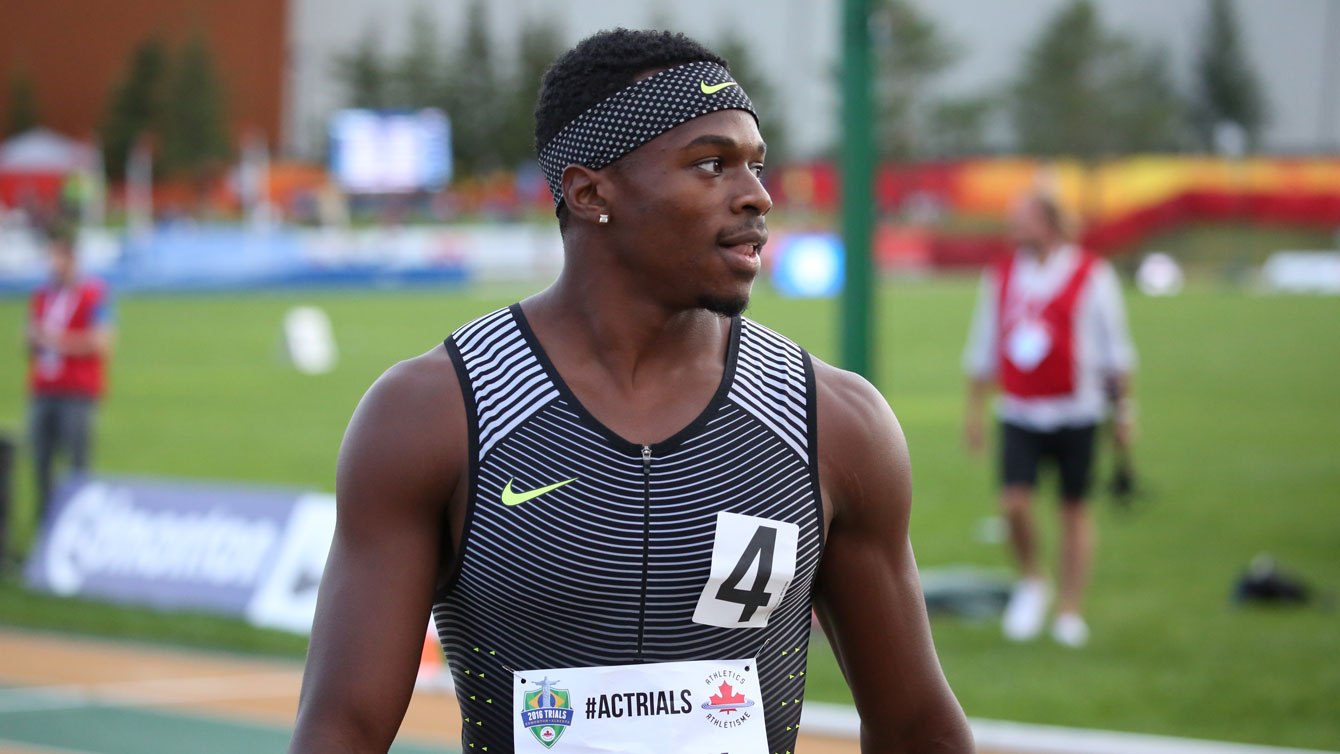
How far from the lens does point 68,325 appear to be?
10969 millimetres

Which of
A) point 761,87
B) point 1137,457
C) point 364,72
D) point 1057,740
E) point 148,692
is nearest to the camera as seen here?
point 1057,740

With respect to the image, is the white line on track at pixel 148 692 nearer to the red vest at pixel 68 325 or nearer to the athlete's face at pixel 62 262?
the red vest at pixel 68 325

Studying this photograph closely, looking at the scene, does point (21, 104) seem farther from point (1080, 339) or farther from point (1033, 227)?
point (1080, 339)

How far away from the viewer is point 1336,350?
89.0 ft

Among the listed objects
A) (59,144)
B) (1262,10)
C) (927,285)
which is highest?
(1262,10)

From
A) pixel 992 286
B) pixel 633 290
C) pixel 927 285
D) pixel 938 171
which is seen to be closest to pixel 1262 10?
pixel 938 171

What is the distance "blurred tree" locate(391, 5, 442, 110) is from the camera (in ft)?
222

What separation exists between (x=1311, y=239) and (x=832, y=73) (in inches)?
2145

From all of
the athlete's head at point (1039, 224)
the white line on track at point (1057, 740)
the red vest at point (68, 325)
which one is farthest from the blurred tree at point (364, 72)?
the white line on track at point (1057, 740)

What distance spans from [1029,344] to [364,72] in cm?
5833

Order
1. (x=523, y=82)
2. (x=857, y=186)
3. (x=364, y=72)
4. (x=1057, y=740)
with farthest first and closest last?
(x=523, y=82) → (x=364, y=72) → (x=857, y=186) → (x=1057, y=740)

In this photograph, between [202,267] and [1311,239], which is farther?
[1311,239]

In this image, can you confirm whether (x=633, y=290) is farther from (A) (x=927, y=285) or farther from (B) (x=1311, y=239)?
(B) (x=1311, y=239)

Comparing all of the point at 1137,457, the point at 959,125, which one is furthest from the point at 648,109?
the point at 959,125
